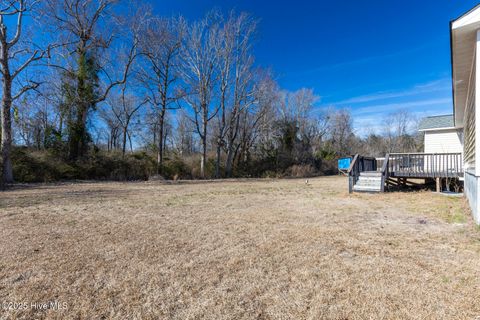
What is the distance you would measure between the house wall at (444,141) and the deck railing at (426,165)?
16.3ft

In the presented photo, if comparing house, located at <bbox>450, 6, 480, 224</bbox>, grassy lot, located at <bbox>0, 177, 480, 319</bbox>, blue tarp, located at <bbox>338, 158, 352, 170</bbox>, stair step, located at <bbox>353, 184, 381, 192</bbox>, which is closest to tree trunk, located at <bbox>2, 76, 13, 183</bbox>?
grassy lot, located at <bbox>0, 177, 480, 319</bbox>

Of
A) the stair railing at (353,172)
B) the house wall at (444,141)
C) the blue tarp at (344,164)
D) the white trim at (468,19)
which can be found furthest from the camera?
the blue tarp at (344,164)

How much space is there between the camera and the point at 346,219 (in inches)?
192

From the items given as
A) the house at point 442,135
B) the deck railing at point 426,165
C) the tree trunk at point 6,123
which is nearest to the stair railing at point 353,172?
the deck railing at point 426,165

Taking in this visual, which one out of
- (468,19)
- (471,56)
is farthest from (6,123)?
(471,56)

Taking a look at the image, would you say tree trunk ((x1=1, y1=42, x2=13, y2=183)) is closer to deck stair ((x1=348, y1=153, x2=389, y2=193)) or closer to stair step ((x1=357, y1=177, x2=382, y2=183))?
deck stair ((x1=348, y1=153, x2=389, y2=193))

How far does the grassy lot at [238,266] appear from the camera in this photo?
1.89 metres

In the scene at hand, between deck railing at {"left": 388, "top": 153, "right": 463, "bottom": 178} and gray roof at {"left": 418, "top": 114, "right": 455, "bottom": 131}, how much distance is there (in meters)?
5.40

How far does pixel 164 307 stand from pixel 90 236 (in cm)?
241

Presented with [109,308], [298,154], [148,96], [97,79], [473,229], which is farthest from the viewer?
[298,154]

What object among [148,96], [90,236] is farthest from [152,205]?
[148,96]

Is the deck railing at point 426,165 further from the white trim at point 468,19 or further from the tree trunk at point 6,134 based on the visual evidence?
the tree trunk at point 6,134

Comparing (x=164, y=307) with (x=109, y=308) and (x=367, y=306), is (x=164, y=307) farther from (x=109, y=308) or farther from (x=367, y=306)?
(x=367, y=306)

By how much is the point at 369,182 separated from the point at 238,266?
8375mm
